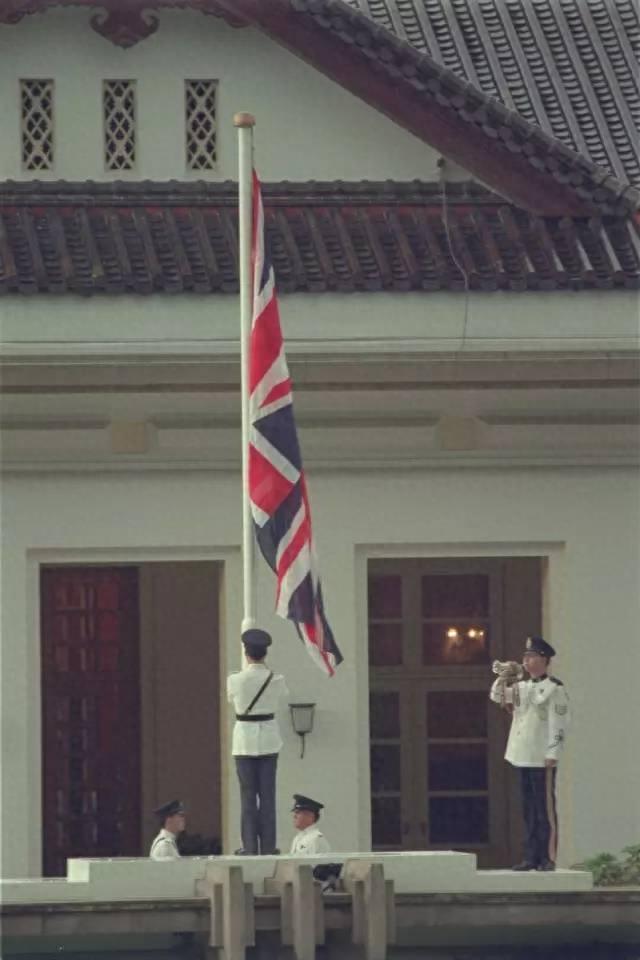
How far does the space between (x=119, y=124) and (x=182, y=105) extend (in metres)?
0.56

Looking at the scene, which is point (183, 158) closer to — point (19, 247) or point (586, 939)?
point (19, 247)

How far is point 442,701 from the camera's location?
115 ft

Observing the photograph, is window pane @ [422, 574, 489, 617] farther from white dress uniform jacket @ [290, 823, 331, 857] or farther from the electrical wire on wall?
white dress uniform jacket @ [290, 823, 331, 857]

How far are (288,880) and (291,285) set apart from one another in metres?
6.31

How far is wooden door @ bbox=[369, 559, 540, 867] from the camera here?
34531 millimetres

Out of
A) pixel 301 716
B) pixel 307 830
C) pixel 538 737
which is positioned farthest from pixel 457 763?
pixel 307 830

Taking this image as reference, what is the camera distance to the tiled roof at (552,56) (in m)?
33.3

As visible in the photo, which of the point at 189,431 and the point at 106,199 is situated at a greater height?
the point at 106,199

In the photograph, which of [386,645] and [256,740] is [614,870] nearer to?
[256,740]

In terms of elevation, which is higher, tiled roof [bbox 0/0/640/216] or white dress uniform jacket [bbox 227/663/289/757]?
tiled roof [bbox 0/0/640/216]

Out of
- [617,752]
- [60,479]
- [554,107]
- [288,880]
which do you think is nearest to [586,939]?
[288,880]

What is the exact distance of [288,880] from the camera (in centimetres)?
2502

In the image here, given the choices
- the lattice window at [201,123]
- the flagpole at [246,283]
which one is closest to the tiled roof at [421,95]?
the lattice window at [201,123]

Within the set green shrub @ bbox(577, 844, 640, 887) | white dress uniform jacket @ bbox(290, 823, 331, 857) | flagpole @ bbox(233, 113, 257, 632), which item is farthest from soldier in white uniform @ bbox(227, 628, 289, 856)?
green shrub @ bbox(577, 844, 640, 887)
